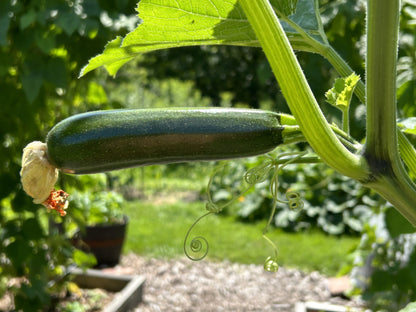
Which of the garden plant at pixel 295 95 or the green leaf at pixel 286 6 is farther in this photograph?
the green leaf at pixel 286 6

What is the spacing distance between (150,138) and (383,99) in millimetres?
304

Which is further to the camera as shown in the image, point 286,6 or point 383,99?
point 286,6

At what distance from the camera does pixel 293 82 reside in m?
0.57

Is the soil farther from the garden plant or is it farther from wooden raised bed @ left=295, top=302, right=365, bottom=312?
the garden plant

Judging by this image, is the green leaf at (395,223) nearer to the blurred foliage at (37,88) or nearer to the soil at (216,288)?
the blurred foliage at (37,88)

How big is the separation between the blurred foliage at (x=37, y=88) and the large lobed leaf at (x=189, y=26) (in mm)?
1403

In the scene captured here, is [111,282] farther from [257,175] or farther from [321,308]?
[257,175]

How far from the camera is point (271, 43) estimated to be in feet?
1.86

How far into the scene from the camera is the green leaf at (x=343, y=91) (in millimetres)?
675

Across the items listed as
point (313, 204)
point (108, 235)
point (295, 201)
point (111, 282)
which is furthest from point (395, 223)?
point (313, 204)

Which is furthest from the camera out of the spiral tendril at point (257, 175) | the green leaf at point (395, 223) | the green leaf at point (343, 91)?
the green leaf at point (395, 223)

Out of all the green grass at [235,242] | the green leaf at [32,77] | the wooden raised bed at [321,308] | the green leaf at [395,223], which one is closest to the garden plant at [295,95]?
the green leaf at [395,223]

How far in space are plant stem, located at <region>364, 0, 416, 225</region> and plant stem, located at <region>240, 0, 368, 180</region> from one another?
0.14ft

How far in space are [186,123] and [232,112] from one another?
0.27 ft
